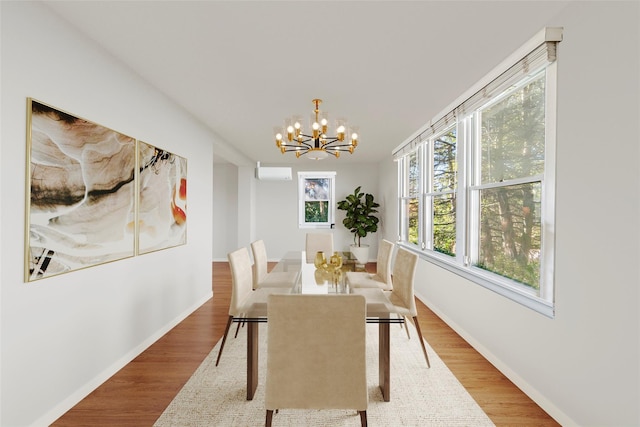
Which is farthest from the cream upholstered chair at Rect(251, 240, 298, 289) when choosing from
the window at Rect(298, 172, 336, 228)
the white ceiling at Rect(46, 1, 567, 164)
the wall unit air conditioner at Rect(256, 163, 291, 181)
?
the window at Rect(298, 172, 336, 228)

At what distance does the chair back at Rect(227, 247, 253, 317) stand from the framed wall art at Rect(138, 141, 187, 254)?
0.83 m

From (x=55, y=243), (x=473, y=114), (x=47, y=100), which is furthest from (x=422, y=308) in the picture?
(x=47, y=100)

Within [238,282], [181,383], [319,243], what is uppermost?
[319,243]

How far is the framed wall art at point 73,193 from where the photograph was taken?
5.61 ft

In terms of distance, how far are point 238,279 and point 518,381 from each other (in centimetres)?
228

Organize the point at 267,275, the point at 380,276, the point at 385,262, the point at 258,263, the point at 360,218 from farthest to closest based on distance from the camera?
the point at 360,218 < the point at 380,276 < the point at 385,262 < the point at 258,263 < the point at 267,275

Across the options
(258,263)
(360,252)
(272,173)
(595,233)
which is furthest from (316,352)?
(272,173)

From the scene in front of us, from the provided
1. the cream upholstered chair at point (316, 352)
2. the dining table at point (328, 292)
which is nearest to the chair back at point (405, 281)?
the dining table at point (328, 292)

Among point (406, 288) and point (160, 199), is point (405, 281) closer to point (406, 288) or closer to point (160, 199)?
point (406, 288)

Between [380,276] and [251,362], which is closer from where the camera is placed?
[251,362]

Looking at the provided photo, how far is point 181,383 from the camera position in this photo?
89.5 inches

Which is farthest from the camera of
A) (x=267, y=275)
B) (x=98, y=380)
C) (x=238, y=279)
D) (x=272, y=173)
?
(x=272, y=173)

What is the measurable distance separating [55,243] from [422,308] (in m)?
3.81

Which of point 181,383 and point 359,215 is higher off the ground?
point 359,215
